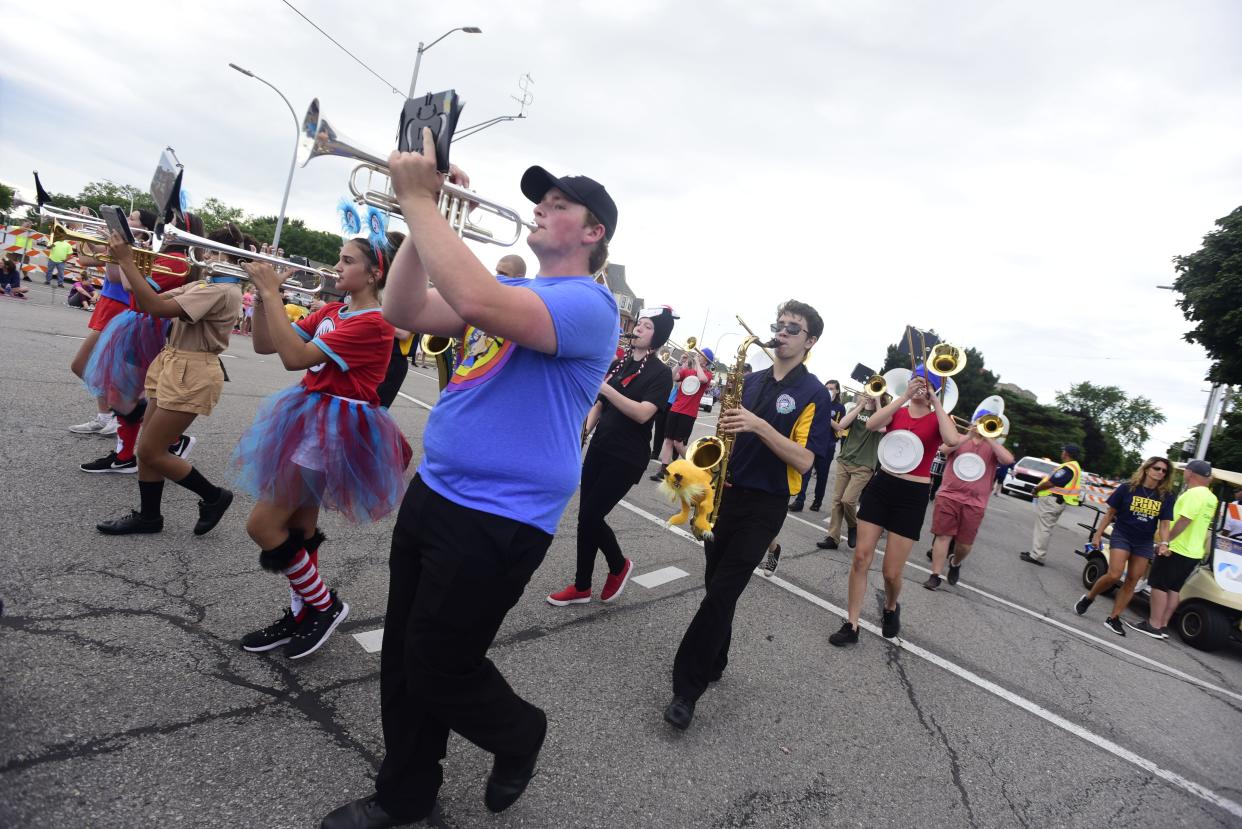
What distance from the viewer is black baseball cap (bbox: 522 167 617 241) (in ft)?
5.72

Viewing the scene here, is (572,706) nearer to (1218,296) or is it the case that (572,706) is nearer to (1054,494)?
(1054,494)

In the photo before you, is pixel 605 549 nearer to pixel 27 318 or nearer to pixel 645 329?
pixel 645 329

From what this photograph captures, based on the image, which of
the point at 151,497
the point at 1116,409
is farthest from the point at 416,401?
the point at 1116,409

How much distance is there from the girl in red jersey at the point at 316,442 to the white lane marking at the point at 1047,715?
373 centimetres

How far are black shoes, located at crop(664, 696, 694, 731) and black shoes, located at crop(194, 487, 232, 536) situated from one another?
3.08m

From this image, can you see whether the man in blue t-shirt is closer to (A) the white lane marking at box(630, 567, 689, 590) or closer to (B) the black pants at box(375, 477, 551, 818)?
(B) the black pants at box(375, 477, 551, 818)

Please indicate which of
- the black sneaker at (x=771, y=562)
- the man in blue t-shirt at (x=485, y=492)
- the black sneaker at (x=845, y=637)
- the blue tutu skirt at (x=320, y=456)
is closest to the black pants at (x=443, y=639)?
the man in blue t-shirt at (x=485, y=492)

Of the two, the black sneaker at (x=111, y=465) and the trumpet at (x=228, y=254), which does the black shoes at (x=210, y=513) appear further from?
the trumpet at (x=228, y=254)

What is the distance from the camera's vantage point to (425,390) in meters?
12.8

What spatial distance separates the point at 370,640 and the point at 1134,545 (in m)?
7.48

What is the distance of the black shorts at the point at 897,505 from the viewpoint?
13.8 feet

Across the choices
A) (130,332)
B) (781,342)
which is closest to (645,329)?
(781,342)

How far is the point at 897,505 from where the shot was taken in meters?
4.27

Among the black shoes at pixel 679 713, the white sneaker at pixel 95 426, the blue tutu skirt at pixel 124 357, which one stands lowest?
the white sneaker at pixel 95 426
